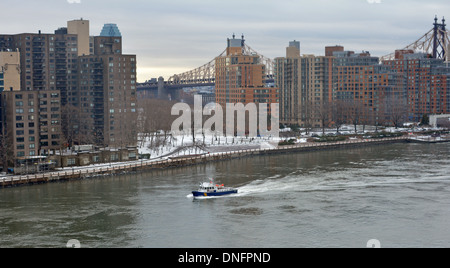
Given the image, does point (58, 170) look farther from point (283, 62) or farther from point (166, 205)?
point (283, 62)

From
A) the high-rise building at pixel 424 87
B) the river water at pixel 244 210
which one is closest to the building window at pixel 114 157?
the river water at pixel 244 210

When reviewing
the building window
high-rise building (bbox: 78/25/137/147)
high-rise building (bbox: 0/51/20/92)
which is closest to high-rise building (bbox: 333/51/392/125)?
high-rise building (bbox: 78/25/137/147)

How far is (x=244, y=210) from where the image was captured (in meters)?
18.8

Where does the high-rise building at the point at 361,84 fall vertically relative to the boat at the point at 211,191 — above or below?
above

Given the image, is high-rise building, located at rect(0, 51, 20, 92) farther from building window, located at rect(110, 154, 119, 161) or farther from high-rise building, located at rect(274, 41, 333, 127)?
high-rise building, located at rect(274, 41, 333, 127)

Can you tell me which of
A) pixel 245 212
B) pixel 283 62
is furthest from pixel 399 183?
pixel 283 62

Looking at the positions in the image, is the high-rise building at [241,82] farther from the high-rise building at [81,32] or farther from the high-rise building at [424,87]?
the high-rise building at [424,87]

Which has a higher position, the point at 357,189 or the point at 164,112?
the point at 164,112

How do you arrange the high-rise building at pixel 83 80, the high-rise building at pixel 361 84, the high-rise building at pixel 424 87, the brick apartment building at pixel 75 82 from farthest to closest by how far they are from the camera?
the high-rise building at pixel 424 87 → the high-rise building at pixel 361 84 → the high-rise building at pixel 83 80 → the brick apartment building at pixel 75 82

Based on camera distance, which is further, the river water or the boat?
the boat

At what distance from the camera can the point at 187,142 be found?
3678 centimetres

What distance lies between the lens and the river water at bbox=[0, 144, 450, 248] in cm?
1552

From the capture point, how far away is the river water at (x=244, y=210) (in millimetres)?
15516
